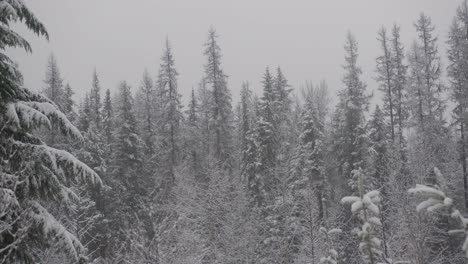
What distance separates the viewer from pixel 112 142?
3681 centimetres

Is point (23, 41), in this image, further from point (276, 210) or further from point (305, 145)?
point (305, 145)

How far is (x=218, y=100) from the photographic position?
132ft

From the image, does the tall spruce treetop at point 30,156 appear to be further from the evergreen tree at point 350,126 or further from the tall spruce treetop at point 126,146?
the tall spruce treetop at point 126,146

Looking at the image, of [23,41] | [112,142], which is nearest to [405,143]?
[112,142]

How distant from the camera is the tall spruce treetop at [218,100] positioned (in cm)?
3878

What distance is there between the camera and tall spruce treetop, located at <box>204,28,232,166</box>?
127 feet

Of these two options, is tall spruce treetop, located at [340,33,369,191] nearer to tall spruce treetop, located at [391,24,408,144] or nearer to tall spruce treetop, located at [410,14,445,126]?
tall spruce treetop, located at [391,24,408,144]

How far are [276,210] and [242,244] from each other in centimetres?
786

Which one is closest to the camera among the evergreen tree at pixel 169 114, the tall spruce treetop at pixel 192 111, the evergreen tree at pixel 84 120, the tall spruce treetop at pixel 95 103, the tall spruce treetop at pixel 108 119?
Result: the evergreen tree at pixel 84 120

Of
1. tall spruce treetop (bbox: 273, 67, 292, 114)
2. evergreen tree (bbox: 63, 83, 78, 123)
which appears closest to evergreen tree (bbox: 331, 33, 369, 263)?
tall spruce treetop (bbox: 273, 67, 292, 114)

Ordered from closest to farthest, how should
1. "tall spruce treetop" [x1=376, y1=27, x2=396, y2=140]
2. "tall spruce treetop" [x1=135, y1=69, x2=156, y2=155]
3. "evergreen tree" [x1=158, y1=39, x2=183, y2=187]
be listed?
"tall spruce treetop" [x1=376, y1=27, x2=396, y2=140] < "evergreen tree" [x1=158, y1=39, x2=183, y2=187] < "tall spruce treetop" [x1=135, y1=69, x2=156, y2=155]

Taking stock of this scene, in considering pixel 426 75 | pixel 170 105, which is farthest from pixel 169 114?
pixel 426 75

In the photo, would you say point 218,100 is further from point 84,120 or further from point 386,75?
point 386,75

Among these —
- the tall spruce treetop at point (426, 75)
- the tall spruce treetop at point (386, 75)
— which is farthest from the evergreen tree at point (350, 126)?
the tall spruce treetop at point (426, 75)
